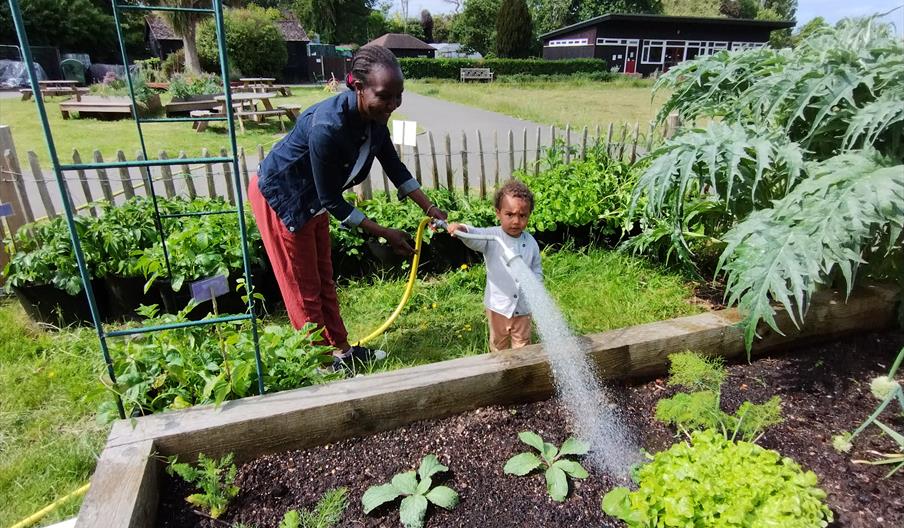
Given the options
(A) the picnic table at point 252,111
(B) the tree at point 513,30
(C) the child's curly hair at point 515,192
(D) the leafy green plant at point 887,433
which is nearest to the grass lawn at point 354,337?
(C) the child's curly hair at point 515,192

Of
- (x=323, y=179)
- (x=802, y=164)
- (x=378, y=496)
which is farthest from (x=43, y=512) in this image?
(x=802, y=164)

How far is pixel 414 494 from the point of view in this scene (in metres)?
1.74

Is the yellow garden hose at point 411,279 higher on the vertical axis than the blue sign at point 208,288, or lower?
lower

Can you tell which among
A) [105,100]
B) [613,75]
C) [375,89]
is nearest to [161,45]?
[105,100]

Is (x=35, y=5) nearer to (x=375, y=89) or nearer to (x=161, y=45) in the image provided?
(x=161, y=45)

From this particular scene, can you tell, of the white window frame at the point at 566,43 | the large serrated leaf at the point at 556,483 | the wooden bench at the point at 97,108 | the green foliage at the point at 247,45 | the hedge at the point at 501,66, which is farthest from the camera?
the white window frame at the point at 566,43

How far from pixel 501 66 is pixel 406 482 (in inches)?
1443

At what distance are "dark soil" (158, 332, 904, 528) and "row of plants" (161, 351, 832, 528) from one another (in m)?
0.05

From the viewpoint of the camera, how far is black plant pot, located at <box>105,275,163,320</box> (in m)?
3.57

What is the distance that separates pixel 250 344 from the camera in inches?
82.7

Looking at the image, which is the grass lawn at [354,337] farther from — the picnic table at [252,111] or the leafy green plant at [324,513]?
the picnic table at [252,111]

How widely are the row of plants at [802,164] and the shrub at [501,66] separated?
111 ft

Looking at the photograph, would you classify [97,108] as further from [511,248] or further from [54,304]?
[511,248]

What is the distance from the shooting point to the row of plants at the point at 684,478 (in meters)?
1.37
